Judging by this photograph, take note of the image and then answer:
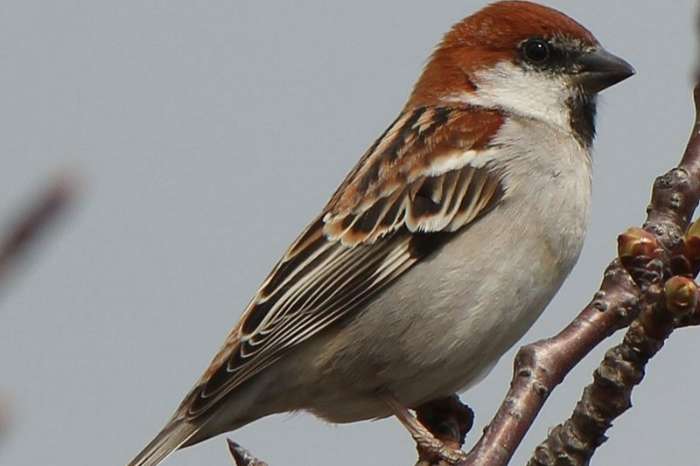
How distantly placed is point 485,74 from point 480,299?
5.45 feet

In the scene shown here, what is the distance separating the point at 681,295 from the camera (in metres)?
2.54

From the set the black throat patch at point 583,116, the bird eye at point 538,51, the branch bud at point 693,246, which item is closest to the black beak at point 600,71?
the black throat patch at point 583,116

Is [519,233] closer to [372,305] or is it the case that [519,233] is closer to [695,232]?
[372,305]

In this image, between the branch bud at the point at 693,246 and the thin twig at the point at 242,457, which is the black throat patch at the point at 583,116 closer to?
the branch bud at the point at 693,246

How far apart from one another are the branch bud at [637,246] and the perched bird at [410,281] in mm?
1882

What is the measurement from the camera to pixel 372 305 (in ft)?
16.2

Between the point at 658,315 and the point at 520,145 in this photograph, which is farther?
the point at 520,145

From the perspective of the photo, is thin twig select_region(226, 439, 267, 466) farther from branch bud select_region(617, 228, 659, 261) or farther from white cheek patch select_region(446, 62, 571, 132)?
white cheek patch select_region(446, 62, 571, 132)

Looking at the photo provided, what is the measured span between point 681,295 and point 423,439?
6.96ft

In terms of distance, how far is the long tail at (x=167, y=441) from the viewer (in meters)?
4.77

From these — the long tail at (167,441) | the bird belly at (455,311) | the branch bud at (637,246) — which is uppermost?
the branch bud at (637,246)

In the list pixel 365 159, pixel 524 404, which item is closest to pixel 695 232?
pixel 524 404

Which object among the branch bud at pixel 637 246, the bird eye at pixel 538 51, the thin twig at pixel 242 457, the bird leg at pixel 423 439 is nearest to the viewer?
the branch bud at pixel 637 246

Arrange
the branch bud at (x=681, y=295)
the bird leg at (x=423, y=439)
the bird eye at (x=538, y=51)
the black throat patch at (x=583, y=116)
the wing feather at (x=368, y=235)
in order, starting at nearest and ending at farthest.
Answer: the branch bud at (x=681, y=295) → the bird leg at (x=423, y=439) → the wing feather at (x=368, y=235) → the black throat patch at (x=583, y=116) → the bird eye at (x=538, y=51)
